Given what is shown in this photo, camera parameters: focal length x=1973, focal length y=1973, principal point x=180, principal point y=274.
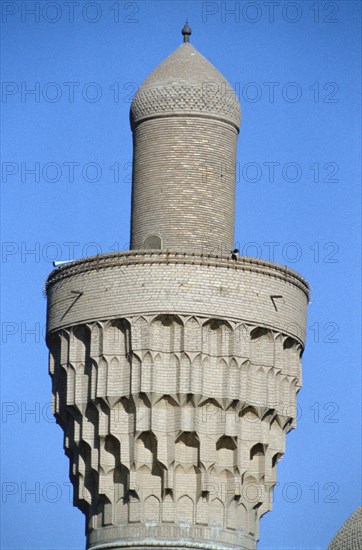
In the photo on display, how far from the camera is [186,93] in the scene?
32.6 m

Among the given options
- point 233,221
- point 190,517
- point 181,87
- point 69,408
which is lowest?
point 190,517

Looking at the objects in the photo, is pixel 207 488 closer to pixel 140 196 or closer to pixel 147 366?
pixel 147 366

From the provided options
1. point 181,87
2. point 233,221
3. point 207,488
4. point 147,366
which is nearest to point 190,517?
point 207,488

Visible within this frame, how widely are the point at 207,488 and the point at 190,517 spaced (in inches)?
20.7

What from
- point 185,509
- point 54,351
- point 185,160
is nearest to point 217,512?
point 185,509

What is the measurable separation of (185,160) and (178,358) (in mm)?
3376

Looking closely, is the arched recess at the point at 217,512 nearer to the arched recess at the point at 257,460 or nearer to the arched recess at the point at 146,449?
the arched recess at the point at 257,460

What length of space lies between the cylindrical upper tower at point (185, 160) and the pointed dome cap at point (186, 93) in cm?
2

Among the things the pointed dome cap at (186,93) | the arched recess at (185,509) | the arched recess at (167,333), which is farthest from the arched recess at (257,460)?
the pointed dome cap at (186,93)

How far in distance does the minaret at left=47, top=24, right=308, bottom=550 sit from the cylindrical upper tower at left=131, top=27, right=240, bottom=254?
0.02m

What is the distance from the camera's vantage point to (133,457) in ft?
102

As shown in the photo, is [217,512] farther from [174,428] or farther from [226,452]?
[174,428]

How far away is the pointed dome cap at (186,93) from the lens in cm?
3253

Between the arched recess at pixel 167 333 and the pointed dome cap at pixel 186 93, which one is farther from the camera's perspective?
the pointed dome cap at pixel 186 93
